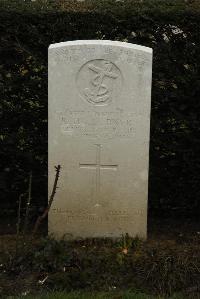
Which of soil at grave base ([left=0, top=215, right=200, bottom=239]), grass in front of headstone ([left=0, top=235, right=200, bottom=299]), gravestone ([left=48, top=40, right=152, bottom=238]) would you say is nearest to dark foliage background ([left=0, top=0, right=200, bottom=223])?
soil at grave base ([left=0, top=215, right=200, bottom=239])

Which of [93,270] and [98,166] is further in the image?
[98,166]

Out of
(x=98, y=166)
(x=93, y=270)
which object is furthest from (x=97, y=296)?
(x=98, y=166)

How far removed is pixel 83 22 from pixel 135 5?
55 cm

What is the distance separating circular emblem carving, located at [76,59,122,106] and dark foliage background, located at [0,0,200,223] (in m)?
0.74

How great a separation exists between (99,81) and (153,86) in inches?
33.7

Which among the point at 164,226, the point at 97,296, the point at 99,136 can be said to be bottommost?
the point at 97,296

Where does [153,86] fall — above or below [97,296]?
above

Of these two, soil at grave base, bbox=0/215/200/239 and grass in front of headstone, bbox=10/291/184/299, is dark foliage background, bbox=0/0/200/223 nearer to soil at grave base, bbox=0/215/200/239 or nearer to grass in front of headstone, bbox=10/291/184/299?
soil at grave base, bbox=0/215/200/239

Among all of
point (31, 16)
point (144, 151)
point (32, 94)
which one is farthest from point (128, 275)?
point (31, 16)

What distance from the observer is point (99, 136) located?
531 centimetres

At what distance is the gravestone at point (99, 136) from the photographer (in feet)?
17.0

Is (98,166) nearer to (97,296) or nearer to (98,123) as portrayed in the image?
(98,123)

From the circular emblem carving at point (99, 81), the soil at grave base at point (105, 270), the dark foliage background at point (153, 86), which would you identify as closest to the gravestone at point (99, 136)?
the circular emblem carving at point (99, 81)

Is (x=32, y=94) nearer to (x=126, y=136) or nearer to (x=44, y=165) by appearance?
(x=44, y=165)
